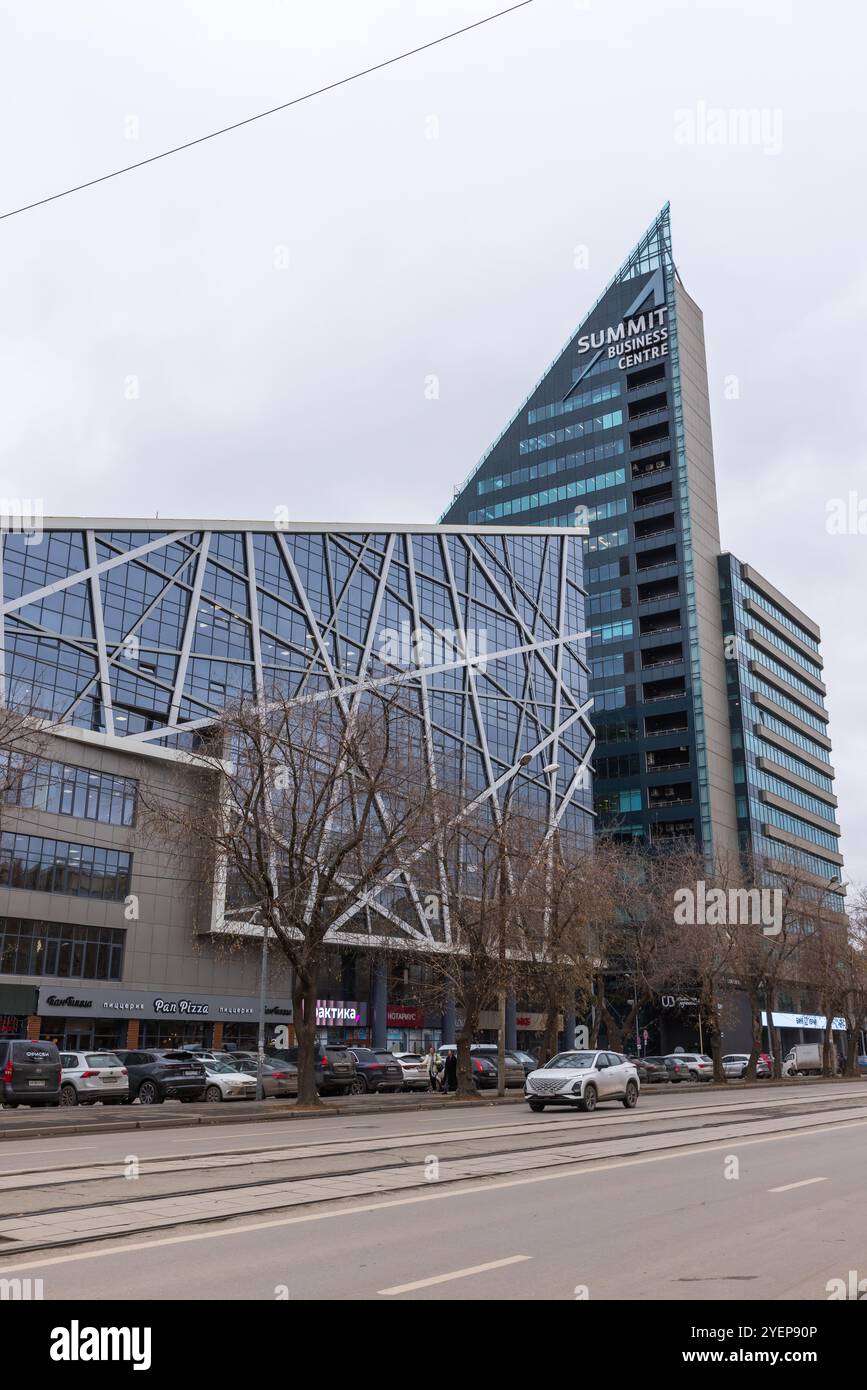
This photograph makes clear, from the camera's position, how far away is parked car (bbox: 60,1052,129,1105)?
3191 centimetres

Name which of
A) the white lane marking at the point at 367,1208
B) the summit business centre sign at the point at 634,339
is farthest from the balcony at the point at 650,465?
the white lane marking at the point at 367,1208

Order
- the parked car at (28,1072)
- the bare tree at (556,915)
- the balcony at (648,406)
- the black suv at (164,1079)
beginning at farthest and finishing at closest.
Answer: the balcony at (648,406), the bare tree at (556,915), the black suv at (164,1079), the parked car at (28,1072)

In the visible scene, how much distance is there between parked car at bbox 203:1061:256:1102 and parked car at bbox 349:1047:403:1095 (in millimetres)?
5416

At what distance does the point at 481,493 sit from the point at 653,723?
34.0 m

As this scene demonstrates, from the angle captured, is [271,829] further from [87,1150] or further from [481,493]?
[481,493]

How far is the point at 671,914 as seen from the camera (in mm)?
48281

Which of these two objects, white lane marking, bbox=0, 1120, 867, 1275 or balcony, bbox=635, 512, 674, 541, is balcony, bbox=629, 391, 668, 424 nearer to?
balcony, bbox=635, 512, 674, 541

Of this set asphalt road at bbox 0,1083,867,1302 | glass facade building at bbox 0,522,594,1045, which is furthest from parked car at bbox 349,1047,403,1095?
asphalt road at bbox 0,1083,867,1302

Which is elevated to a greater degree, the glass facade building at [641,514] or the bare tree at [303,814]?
the glass facade building at [641,514]

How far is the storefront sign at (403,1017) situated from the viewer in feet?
217

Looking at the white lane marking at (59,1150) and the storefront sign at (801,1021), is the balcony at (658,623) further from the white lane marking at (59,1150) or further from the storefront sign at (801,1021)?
the white lane marking at (59,1150)

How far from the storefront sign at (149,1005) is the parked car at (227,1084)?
15595 mm

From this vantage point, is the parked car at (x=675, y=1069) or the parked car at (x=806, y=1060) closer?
the parked car at (x=675, y=1069)
